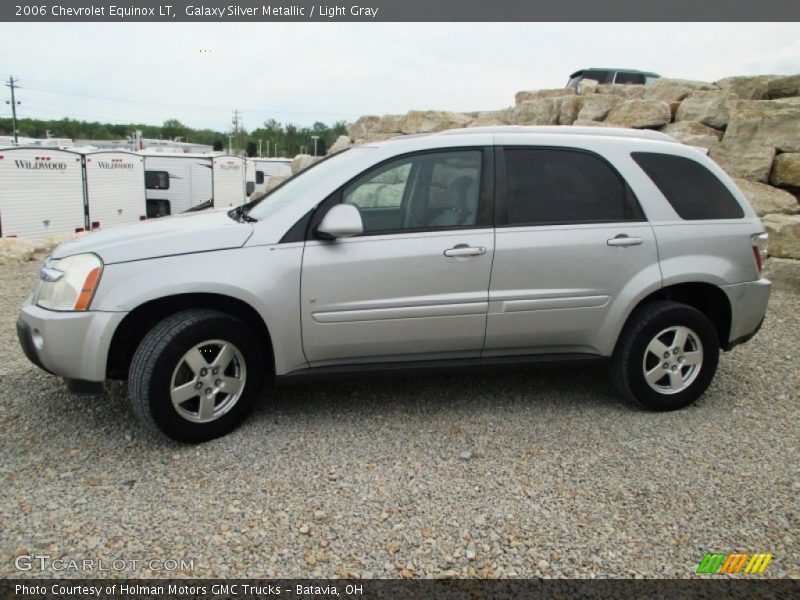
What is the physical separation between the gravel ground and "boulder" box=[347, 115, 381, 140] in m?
20.4

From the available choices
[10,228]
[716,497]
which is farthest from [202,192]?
[716,497]

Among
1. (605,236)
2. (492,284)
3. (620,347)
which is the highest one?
(605,236)

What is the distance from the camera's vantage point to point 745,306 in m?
4.24

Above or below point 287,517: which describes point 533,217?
above

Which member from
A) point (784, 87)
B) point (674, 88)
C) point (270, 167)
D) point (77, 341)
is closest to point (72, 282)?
point (77, 341)

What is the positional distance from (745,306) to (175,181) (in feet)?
71.1

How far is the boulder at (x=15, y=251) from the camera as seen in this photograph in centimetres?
1037

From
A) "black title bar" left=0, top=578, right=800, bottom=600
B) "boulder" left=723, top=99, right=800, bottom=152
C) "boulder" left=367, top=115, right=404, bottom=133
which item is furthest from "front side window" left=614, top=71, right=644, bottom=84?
"black title bar" left=0, top=578, right=800, bottom=600

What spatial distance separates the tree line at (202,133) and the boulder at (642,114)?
76.2 m

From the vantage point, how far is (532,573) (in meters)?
2.56

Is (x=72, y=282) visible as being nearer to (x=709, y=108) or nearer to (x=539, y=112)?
(x=709, y=108)

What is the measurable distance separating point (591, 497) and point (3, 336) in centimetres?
521

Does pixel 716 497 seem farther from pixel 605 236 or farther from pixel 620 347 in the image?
pixel 605 236

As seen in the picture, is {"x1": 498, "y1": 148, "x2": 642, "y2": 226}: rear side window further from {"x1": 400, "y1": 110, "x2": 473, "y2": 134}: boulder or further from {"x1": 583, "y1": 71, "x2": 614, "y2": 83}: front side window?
{"x1": 583, "y1": 71, "x2": 614, "y2": 83}: front side window
